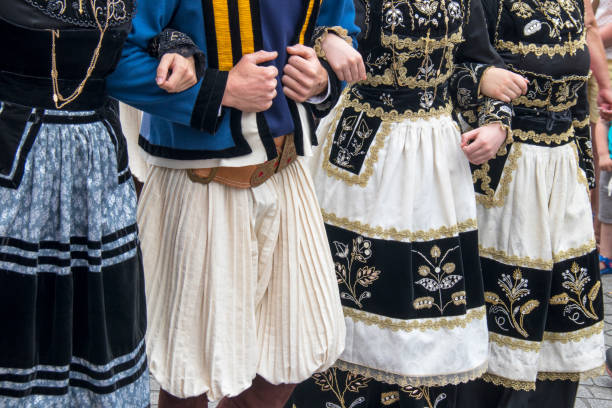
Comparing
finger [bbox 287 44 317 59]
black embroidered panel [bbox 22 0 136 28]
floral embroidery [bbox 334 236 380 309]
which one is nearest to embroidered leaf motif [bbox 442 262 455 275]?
floral embroidery [bbox 334 236 380 309]

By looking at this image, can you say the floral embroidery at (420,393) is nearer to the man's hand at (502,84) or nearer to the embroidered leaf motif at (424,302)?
the embroidered leaf motif at (424,302)

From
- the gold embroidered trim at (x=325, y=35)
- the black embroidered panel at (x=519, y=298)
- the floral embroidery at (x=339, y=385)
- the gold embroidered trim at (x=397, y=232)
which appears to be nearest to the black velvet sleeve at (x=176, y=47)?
the gold embroidered trim at (x=325, y=35)

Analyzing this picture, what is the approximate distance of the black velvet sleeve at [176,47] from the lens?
1.94 metres

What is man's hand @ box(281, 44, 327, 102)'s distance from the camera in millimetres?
2117

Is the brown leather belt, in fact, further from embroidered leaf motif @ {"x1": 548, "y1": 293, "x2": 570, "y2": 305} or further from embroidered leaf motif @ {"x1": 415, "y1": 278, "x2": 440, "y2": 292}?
embroidered leaf motif @ {"x1": 548, "y1": 293, "x2": 570, "y2": 305}

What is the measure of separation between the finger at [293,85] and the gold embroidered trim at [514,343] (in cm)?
146

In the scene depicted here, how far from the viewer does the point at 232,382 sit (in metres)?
2.14

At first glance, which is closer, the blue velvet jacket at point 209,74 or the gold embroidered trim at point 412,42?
the blue velvet jacket at point 209,74

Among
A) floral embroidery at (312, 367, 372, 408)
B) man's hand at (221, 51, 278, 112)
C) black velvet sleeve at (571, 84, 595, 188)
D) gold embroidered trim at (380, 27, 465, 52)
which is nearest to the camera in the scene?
man's hand at (221, 51, 278, 112)

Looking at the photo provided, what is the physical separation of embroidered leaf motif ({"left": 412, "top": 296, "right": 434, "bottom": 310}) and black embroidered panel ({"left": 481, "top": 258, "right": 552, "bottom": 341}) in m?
0.48

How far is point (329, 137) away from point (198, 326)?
0.99 meters

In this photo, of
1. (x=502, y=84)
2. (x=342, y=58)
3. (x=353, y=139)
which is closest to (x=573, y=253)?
(x=502, y=84)

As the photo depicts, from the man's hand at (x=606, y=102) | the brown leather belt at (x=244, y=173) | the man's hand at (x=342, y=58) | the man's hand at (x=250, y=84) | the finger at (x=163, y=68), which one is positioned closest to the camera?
the finger at (x=163, y=68)

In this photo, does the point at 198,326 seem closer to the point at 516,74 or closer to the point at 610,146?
the point at 516,74
